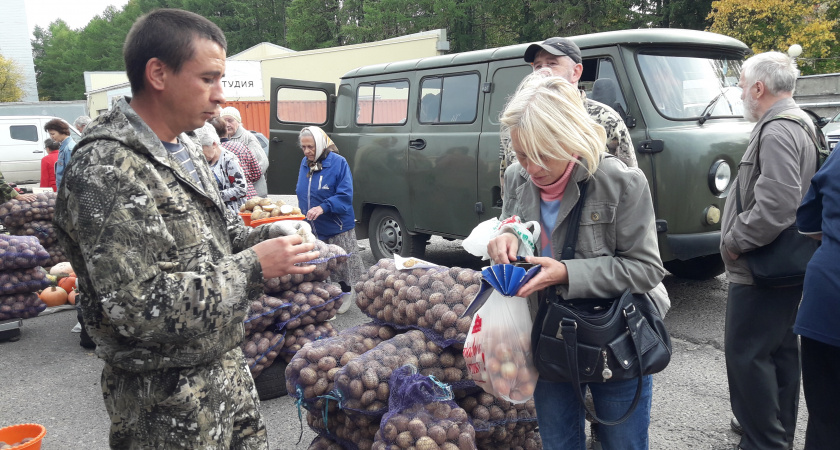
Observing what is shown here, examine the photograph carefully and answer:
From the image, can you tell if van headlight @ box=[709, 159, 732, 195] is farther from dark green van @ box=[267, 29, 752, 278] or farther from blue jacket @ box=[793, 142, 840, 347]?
blue jacket @ box=[793, 142, 840, 347]

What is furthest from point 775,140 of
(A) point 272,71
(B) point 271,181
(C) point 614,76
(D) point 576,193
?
(A) point 272,71

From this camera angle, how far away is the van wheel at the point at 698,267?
6332 mm

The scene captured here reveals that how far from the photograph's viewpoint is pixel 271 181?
8.39m

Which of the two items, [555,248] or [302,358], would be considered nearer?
→ [555,248]

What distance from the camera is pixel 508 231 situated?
2.22m

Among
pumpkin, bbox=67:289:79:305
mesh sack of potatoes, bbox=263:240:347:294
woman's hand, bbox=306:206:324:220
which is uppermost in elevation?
woman's hand, bbox=306:206:324:220

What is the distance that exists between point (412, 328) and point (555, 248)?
1.50 metres

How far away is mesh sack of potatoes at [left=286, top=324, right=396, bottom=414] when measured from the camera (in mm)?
3266

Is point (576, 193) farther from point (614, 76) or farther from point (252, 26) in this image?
point (252, 26)

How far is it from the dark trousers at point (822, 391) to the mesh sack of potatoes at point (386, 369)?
1482 mm

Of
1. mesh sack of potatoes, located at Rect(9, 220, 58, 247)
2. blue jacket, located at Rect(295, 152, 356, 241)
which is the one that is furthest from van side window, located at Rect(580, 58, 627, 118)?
mesh sack of potatoes, located at Rect(9, 220, 58, 247)

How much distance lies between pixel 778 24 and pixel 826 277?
2481 centimetres

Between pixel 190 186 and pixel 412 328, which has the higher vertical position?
pixel 190 186

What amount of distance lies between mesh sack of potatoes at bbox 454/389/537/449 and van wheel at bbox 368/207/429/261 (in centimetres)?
420
